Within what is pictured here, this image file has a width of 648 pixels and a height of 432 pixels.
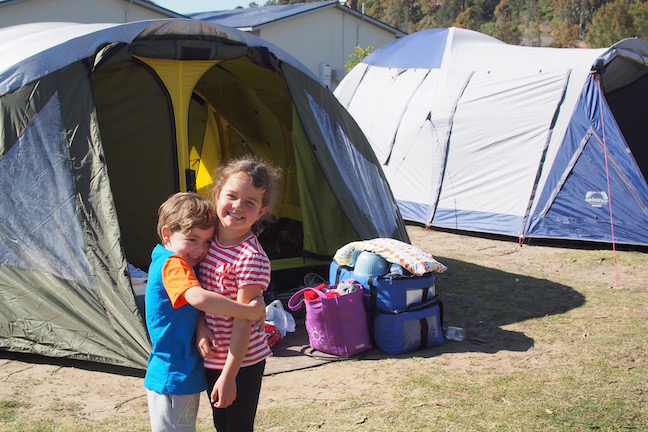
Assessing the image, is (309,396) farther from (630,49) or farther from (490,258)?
(630,49)

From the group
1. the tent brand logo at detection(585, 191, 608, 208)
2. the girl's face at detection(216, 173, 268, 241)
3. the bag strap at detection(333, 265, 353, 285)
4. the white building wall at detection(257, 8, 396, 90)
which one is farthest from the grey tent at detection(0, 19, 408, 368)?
the white building wall at detection(257, 8, 396, 90)

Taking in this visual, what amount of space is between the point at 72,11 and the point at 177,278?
46.8ft

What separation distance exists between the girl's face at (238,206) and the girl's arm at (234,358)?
0.70 feet

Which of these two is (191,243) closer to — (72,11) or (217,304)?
(217,304)

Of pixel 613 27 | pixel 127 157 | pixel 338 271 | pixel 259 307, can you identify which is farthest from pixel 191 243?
pixel 613 27

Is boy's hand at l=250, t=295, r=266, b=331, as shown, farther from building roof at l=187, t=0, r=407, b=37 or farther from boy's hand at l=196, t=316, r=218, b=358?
building roof at l=187, t=0, r=407, b=37

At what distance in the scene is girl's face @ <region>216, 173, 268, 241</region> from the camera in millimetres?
2338

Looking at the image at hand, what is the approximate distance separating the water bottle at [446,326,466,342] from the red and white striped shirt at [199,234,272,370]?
2.82 metres

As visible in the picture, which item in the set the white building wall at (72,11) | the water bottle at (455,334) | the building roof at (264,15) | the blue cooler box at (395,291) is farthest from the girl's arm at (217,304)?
the building roof at (264,15)

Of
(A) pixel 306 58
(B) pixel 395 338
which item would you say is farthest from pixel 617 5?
(B) pixel 395 338

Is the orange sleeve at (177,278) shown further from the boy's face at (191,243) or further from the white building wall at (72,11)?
the white building wall at (72,11)

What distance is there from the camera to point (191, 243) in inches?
90.8

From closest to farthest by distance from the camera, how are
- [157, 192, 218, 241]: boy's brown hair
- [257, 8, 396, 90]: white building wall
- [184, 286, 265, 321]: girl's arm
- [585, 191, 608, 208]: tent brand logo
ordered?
[184, 286, 265, 321]: girl's arm
[157, 192, 218, 241]: boy's brown hair
[585, 191, 608, 208]: tent brand logo
[257, 8, 396, 90]: white building wall

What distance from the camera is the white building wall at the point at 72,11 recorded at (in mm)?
14008
